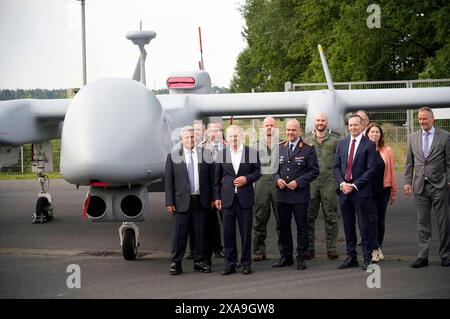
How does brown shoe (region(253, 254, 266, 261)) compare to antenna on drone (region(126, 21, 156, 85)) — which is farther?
antenna on drone (region(126, 21, 156, 85))

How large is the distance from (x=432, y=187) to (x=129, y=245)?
391cm

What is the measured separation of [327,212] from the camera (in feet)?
32.1

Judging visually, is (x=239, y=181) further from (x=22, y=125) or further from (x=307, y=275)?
(x=22, y=125)

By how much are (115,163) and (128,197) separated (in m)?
0.95

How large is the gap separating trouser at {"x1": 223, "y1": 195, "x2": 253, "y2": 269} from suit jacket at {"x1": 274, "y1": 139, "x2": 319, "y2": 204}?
0.58 metres

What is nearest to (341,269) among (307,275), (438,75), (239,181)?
(307,275)

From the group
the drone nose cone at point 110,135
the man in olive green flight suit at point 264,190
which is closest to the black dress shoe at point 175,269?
the drone nose cone at point 110,135

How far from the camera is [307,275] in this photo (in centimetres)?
869

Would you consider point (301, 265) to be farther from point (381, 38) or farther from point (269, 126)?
point (381, 38)

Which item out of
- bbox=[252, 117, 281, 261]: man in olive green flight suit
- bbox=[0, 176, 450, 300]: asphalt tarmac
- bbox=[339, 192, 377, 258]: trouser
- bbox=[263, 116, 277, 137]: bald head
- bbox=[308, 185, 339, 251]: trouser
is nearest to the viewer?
bbox=[0, 176, 450, 300]: asphalt tarmac

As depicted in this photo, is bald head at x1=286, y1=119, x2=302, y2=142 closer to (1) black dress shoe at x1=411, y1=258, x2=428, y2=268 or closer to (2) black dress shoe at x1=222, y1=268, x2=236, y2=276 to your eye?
(2) black dress shoe at x1=222, y1=268, x2=236, y2=276

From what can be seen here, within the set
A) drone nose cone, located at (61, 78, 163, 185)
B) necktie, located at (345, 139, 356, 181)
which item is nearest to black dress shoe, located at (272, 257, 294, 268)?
necktie, located at (345, 139, 356, 181)

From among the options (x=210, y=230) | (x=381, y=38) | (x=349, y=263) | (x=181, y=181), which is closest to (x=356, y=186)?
(x=349, y=263)

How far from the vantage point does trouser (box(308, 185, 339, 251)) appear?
32.1 ft
